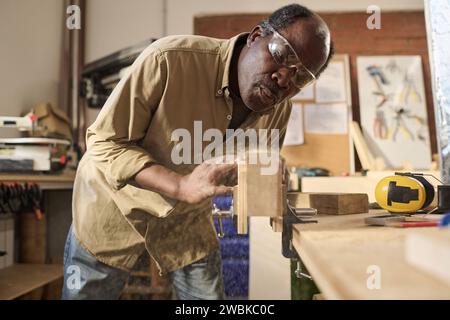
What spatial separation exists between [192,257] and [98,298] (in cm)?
18

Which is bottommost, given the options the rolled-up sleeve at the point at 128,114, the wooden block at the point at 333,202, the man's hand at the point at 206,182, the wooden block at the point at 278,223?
the wooden block at the point at 278,223

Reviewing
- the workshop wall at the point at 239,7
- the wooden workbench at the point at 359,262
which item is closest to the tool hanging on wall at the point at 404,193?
the wooden workbench at the point at 359,262

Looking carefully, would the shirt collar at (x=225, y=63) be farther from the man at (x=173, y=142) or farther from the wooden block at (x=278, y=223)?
the wooden block at (x=278, y=223)

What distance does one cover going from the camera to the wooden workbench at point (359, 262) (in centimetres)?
25

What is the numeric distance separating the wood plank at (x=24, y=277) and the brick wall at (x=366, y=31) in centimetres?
49

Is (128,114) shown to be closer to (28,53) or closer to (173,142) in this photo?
(173,142)

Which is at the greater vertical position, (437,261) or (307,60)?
(307,60)

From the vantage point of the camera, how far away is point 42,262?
0.68 metres

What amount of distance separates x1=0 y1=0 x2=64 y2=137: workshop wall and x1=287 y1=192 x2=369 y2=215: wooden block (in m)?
0.45

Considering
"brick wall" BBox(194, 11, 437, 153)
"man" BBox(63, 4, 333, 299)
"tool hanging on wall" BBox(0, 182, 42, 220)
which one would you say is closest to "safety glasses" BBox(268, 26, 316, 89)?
"man" BBox(63, 4, 333, 299)

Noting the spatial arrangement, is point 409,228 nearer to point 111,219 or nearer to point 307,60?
point 307,60
